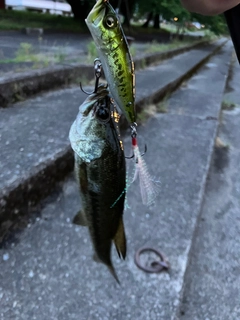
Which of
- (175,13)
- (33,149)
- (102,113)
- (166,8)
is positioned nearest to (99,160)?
(102,113)

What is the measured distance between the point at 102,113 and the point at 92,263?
1104 mm

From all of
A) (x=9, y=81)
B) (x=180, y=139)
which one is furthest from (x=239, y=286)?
(x=9, y=81)

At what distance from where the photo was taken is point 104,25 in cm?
80

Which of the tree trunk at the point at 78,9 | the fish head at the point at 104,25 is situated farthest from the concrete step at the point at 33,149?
the tree trunk at the point at 78,9

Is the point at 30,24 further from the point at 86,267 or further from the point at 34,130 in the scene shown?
the point at 86,267

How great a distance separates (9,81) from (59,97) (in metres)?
0.66

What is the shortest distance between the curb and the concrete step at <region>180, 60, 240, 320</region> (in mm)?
1847

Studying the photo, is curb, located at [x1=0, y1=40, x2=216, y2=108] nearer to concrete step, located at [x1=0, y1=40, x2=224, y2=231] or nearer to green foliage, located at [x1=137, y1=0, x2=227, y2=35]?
→ concrete step, located at [x1=0, y1=40, x2=224, y2=231]

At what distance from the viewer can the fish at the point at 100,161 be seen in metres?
0.89

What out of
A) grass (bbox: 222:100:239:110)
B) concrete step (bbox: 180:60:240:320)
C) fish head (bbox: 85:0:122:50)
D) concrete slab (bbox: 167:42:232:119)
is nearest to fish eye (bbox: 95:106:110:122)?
fish head (bbox: 85:0:122:50)

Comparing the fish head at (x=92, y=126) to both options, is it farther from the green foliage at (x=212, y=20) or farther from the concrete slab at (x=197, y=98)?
the green foliage at (x=212, y=20)

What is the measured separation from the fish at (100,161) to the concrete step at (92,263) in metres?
0.65

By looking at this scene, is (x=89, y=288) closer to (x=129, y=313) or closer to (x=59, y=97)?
(x=129, y=313)

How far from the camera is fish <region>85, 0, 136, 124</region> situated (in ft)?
2.64
